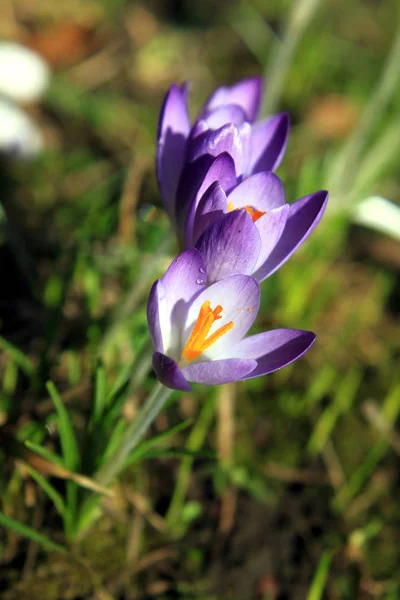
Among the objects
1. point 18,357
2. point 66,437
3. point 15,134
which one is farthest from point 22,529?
point 15,134

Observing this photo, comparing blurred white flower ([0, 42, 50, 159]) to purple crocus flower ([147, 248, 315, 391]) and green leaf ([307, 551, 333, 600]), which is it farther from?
green leaf ([307, 551, 333, 600])

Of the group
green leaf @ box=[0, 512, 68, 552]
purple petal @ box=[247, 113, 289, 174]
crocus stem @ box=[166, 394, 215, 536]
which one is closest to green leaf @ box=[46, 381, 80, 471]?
green leaf @ box=[0, 512, 68, 552]

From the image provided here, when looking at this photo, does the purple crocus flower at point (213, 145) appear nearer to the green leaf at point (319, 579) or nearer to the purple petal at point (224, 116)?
the purple petal at point (224, 116)

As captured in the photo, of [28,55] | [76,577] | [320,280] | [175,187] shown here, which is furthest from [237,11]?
[76,577]

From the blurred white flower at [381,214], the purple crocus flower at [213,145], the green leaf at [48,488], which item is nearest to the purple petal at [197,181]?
the purple crocus flower at [213,145]

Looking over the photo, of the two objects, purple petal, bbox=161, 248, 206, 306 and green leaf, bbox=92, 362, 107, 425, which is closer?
purple petal, bbox=161, 248, 206, 306

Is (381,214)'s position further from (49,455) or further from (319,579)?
(49,455)
